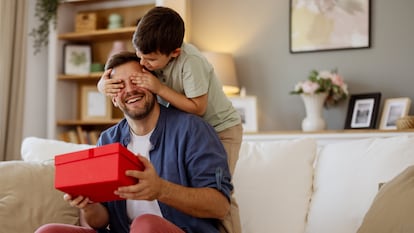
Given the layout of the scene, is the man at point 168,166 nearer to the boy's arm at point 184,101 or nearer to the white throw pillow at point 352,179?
the boy's arm at point 184,101

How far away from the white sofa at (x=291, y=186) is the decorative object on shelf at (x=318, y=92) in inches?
53.9

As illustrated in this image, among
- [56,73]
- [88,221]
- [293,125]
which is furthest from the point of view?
[56,73]

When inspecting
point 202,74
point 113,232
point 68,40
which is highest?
point 68,40

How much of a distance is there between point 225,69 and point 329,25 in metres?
0.79

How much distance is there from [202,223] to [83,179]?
0.42 metres

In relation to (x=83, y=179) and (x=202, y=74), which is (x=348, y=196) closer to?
(x=202, y=74)

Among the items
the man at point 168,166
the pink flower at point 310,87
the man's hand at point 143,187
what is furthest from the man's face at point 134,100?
the pink flower at point 310,87

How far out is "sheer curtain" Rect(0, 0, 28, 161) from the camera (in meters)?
3.69

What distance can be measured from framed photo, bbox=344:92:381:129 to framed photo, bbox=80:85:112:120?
1829mm

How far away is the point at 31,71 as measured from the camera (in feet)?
13.6

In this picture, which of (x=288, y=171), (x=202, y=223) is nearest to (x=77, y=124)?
(x=288, y=171)

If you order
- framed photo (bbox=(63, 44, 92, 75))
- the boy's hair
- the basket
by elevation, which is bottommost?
the basket

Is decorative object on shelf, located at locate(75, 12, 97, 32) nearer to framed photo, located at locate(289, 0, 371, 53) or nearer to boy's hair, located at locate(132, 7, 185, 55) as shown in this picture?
framed photo, located at locate(289, 0, 371, 53)

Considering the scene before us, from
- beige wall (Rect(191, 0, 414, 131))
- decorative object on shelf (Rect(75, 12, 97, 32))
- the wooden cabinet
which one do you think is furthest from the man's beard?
decorative object on shelf (Rect(75, 12, 97, 32))
